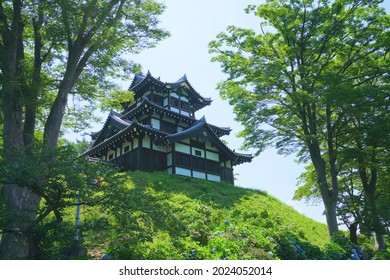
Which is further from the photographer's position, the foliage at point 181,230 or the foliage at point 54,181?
the foliage at point 181,230

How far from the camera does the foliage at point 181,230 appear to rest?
6.79 m

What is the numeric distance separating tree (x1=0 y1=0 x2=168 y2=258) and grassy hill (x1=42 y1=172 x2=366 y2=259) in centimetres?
236

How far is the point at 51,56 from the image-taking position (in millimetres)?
12031

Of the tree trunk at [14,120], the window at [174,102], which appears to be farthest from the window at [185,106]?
the tree trunk at [14,120]

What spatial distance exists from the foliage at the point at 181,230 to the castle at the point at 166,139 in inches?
157

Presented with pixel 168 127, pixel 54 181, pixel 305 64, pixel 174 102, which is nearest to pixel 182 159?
pixel 168 127

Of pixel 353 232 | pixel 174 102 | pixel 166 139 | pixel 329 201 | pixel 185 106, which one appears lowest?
pixel 353 232

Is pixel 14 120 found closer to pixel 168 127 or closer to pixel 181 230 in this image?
pixel 181 230

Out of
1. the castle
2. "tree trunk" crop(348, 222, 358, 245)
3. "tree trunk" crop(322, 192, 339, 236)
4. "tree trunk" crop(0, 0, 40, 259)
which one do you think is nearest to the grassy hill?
"tree trunk" crop(0, 0, 40, 259)

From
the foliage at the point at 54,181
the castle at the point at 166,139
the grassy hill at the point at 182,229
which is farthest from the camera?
the castle at the point at 166,139

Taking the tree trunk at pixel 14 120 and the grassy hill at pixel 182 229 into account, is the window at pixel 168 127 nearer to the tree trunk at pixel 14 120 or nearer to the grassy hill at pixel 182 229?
the grassy hill at pixel 182 229

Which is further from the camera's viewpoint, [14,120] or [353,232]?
[353,232]

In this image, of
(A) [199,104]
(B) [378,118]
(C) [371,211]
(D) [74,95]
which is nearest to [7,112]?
(D) [74,95]

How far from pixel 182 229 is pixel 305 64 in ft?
31.3
